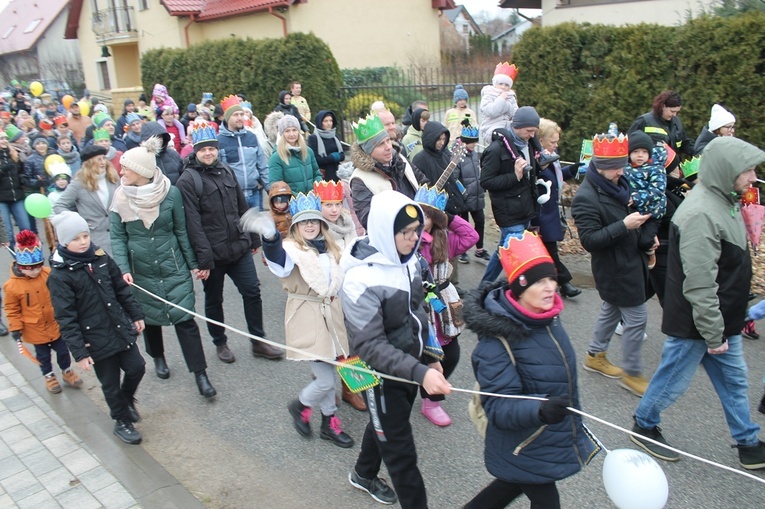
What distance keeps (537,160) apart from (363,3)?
71.5ft

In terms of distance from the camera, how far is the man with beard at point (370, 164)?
5121mm

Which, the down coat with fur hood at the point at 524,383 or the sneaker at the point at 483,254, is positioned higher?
the down coat with fur hood at the point at 524,383

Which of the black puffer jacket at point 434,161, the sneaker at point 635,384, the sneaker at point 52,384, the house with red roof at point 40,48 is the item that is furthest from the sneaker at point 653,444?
the house with red roof at point 40,48

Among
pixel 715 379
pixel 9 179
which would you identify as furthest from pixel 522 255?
pixel 9 179

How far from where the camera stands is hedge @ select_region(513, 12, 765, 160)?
8.65 meters

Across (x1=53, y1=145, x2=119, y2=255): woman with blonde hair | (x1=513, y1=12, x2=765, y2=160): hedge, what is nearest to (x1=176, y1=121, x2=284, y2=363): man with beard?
(x1=53, y1=145, x2=119, y2=255): woman with blonde hair

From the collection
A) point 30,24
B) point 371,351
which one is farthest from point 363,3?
point 30,24

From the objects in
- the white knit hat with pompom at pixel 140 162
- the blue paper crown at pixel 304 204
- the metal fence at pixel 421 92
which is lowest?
the blue paper crown at pixel 304 204

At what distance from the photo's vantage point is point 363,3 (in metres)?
25.8

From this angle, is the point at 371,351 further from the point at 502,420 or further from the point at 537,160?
the point at 537,160

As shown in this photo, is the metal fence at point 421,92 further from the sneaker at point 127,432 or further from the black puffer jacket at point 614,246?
the sneaker at point 127,432

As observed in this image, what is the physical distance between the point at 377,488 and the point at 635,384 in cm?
224

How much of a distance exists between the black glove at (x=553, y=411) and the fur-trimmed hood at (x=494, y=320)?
1.02 feet

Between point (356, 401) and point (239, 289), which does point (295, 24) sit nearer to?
point (239, 289)
